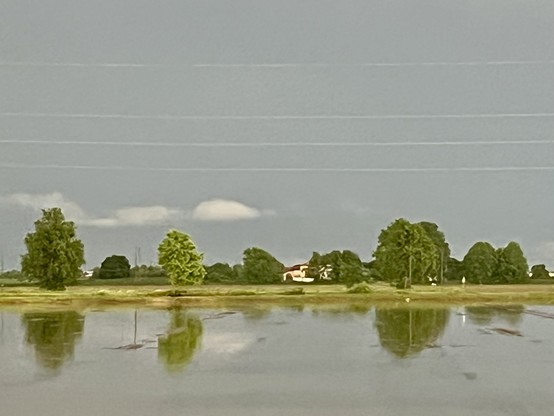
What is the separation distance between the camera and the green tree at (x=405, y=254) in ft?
352

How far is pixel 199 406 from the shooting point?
19.9 meters

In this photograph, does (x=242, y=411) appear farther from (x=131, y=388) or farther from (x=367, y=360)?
(x=367, y=360)

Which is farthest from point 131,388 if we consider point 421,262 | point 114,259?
point 114,259

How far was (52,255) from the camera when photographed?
9156cm

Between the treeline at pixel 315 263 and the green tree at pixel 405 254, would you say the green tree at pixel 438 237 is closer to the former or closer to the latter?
the treeline at pixel 315 263

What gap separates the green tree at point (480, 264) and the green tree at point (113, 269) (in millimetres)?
67226

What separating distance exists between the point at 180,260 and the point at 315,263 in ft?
184

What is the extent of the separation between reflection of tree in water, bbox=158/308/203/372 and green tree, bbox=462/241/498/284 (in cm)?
10617

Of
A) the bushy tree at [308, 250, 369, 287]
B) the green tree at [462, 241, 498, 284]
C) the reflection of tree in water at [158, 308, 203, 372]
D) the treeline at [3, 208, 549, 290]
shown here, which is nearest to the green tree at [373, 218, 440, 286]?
the treeline at [3, 208, 549, 290]

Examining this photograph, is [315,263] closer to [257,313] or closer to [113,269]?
[113,269]

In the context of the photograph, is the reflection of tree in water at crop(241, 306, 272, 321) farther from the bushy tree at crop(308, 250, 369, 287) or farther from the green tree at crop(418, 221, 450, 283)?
the green tree at crop(418, 221, 450, 283)

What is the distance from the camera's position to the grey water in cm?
2025

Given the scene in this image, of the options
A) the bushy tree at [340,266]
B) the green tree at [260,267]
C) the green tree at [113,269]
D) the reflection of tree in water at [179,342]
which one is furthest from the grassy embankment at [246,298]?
the green tree at [260,267]

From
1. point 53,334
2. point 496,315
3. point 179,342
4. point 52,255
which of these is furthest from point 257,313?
point 52,255
